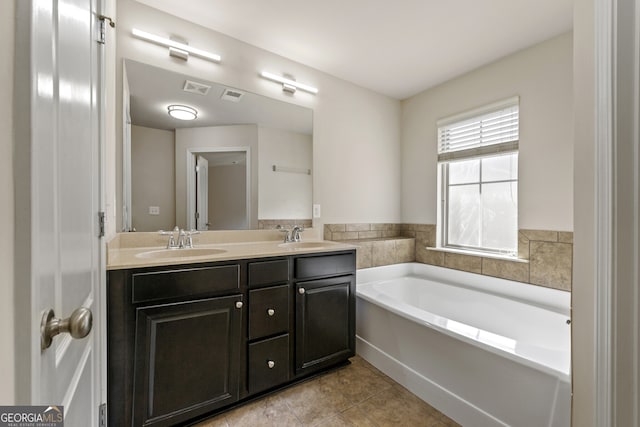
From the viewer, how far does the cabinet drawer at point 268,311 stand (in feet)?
5.07

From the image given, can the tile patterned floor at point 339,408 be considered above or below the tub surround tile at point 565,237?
below

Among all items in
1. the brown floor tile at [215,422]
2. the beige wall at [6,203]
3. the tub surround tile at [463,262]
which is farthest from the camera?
the tub surround tile at [463,262]

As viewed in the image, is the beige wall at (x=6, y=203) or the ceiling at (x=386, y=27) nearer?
the beige wall at (x=6, y=203)

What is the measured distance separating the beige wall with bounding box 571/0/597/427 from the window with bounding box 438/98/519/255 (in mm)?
1586

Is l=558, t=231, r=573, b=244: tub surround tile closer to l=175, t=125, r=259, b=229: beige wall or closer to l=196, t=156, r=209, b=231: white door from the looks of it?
l=175, t=125, r=259, b=229: beige wall

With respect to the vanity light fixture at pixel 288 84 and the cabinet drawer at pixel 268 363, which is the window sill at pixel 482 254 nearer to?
the cabinet drawer at pixel 268 363

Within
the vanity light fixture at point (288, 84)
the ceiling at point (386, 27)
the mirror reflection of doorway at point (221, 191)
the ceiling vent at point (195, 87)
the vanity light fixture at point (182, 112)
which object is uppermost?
the ceiling at point (386, 27)

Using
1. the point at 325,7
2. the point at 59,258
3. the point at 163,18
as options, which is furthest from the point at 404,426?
the point at 163,18

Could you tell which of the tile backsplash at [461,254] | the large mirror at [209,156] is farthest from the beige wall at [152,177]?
the tile backsplash at [461,254]

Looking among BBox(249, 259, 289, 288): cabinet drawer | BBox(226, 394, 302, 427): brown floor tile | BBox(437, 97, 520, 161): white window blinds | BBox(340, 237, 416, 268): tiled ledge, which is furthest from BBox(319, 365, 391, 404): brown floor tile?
BBox(437, 97, 520, 161): white window blinds

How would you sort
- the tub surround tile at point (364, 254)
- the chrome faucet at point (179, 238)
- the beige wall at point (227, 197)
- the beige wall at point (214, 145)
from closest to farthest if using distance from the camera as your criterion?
1. the chrome faucet at point (179, 238)
2. the beige wall at point (214, 145)
3. the beige wall at point (227, 197)
4. the tub surround tile at point (364, 254)

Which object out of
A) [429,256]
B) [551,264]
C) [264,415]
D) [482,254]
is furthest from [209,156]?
[551,264]

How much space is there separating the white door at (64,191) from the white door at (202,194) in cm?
110

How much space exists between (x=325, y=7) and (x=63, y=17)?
1.67 metres
